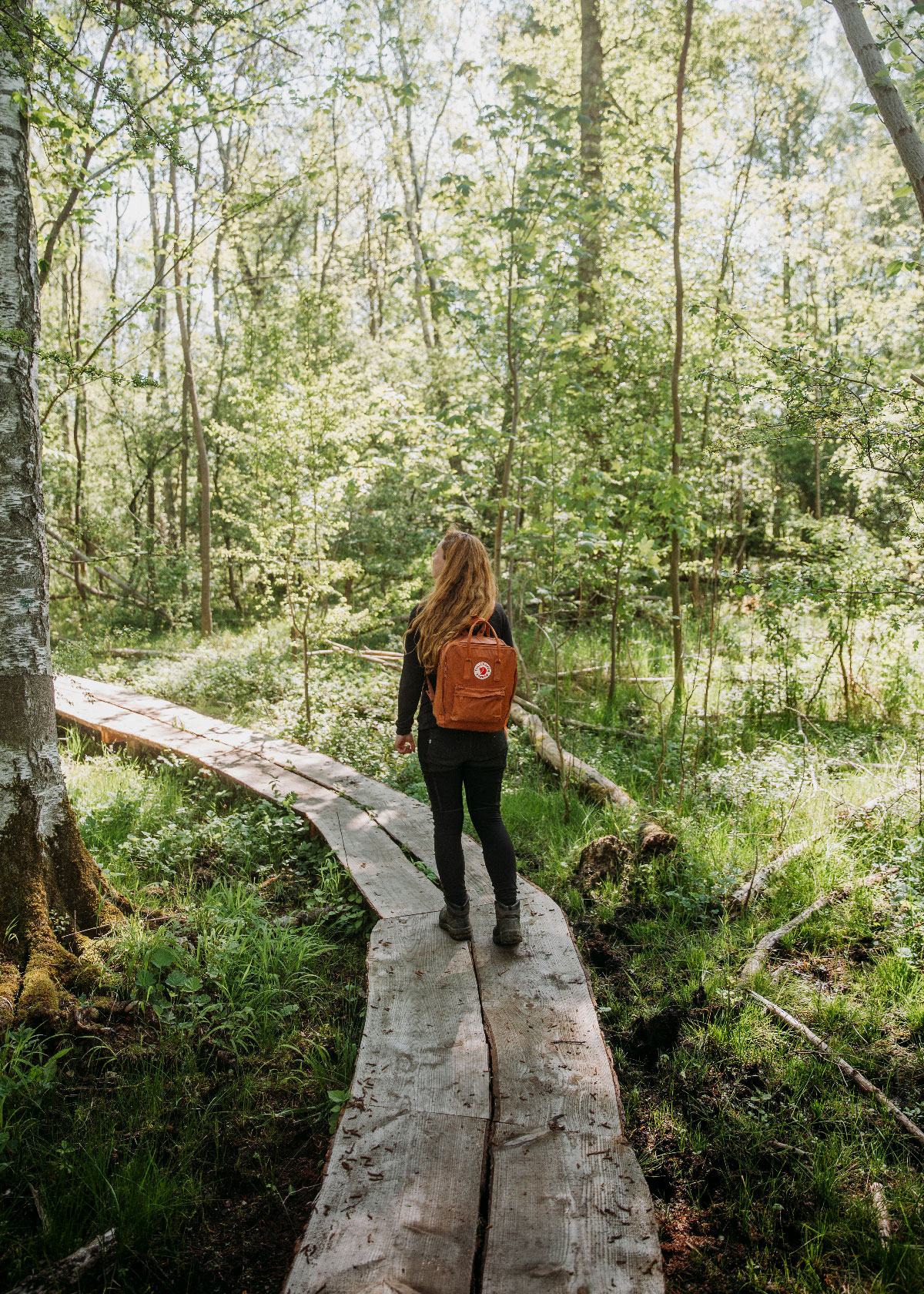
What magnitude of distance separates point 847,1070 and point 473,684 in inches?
83.9

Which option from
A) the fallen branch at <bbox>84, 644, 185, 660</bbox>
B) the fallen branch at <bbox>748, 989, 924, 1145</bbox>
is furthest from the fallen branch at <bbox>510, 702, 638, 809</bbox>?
the fallen branch at <bbox>84, 644, 185, 660</bbox>

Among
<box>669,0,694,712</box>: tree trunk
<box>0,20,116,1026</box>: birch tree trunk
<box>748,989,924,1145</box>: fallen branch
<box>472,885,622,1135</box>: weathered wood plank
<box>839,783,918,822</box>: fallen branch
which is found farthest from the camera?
<box>669,0,694,712</box>: tree trunk

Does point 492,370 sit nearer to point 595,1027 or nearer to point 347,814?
point 347,814

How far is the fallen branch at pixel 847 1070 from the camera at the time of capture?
2.54 meters

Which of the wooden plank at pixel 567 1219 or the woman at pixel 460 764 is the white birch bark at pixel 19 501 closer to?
the woman at pixel 460 764

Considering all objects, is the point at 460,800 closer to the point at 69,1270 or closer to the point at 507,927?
the point at 507,927

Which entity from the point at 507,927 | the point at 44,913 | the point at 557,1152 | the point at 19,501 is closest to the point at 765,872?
the point at 507,927

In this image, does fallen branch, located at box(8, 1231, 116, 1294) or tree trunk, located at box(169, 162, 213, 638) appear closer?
fallen branch, located at box(8, 1231, 116, 1294)

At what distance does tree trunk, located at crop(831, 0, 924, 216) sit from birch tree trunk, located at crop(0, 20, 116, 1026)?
4291 mm

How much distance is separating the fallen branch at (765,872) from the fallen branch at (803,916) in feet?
0.81

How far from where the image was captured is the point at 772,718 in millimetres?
7234

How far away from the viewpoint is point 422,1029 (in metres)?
2.83

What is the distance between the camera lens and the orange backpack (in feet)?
10.7

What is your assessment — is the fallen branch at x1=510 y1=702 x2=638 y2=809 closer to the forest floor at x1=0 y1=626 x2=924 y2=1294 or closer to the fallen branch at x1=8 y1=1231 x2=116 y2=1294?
the forest floor at x1=0 y1=626 x2=924 y2=1294
